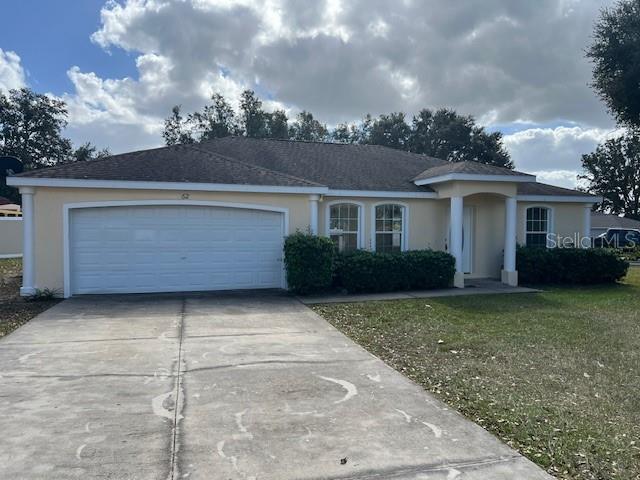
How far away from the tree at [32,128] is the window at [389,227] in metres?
34.9

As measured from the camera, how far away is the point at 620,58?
14648 millimetres

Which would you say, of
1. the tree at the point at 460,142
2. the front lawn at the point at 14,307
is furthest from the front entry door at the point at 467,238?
the tree at the point at 460,142

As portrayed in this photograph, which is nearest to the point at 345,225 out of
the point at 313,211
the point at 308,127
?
the point at 313,211

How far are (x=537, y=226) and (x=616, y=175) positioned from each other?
40353 mm

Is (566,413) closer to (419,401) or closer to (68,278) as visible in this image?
(419,401)

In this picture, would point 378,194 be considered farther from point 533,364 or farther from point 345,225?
point 533,364

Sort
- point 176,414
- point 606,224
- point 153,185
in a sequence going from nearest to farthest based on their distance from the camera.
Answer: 1. point 176,414
2. point 153,185
3. point 606,224

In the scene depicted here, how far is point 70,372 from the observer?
18.9 feet

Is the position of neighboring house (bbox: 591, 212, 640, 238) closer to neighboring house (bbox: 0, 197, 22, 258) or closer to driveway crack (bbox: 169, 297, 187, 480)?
neighboring house (bbox: 0, 197, 22, 258)

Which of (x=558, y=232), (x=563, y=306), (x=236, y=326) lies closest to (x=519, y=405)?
(x=236, y=326)

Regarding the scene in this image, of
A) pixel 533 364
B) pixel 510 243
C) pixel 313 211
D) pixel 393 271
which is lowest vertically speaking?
pixel 533 364

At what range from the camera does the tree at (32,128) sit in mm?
39281

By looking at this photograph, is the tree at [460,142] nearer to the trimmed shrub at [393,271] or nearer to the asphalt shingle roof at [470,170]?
the asphalt shingle roof at [470,170]

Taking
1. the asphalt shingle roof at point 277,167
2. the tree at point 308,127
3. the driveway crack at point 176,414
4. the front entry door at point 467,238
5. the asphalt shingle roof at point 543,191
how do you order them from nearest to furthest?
the driveway crack at point 176,414
the asphalt shingle roof at point 277,167
the front entry door at point 467,238
the asphalt shingle roof at point 543,191
the tree at point 308,127
